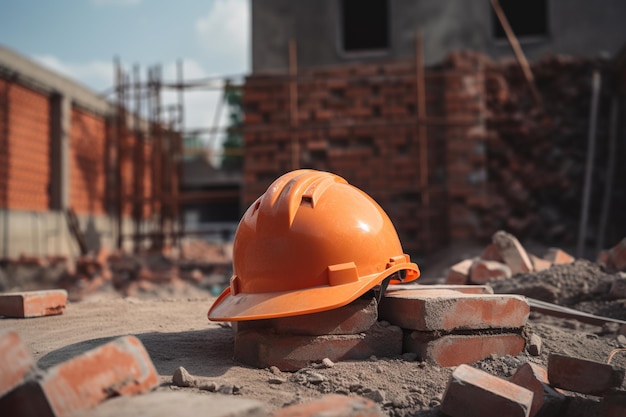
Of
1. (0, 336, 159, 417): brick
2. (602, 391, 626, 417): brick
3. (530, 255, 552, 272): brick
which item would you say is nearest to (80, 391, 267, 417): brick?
(0, 336, 159, 417): brick

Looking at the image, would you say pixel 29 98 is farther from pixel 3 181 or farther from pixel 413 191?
pixel 413 191

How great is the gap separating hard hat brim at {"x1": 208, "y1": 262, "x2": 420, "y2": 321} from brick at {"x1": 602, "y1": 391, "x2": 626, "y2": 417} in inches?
43.6

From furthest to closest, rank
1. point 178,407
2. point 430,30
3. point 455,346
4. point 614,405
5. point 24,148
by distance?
1. point 24,148
2. point 430,30
3. point 455,346
4. point 614,405
5. point 178,407

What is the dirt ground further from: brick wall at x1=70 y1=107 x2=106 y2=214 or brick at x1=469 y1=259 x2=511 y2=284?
brick wall at x1=70 y1=107 x2=106 y2=214

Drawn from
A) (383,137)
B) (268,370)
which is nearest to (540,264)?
(268,370)

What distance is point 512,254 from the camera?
5094 millimetres

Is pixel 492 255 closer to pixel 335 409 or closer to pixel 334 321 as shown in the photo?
pixel 334 321

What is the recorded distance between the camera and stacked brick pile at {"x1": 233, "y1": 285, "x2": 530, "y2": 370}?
282 centimetres

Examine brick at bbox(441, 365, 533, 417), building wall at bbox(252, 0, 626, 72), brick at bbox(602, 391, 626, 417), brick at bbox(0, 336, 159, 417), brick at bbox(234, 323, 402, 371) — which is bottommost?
brick at bbox(602, 391, 626, 417)

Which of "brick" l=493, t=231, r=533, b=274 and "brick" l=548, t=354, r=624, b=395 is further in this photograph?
"brick" l=493, t=231, r=533, b=274

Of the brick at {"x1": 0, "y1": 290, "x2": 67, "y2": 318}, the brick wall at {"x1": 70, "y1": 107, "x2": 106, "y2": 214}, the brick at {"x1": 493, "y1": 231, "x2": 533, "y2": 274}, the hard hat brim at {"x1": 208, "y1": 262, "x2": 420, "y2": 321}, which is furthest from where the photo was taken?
the brick wall at {"x1": 70, "y1": 107, "x2": 106, "y2": 214}

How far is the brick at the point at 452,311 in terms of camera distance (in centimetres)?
283

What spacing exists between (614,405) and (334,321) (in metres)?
1.25

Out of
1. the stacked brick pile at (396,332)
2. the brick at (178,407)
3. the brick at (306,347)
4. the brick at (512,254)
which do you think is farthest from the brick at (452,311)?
the brick at (512,254)
